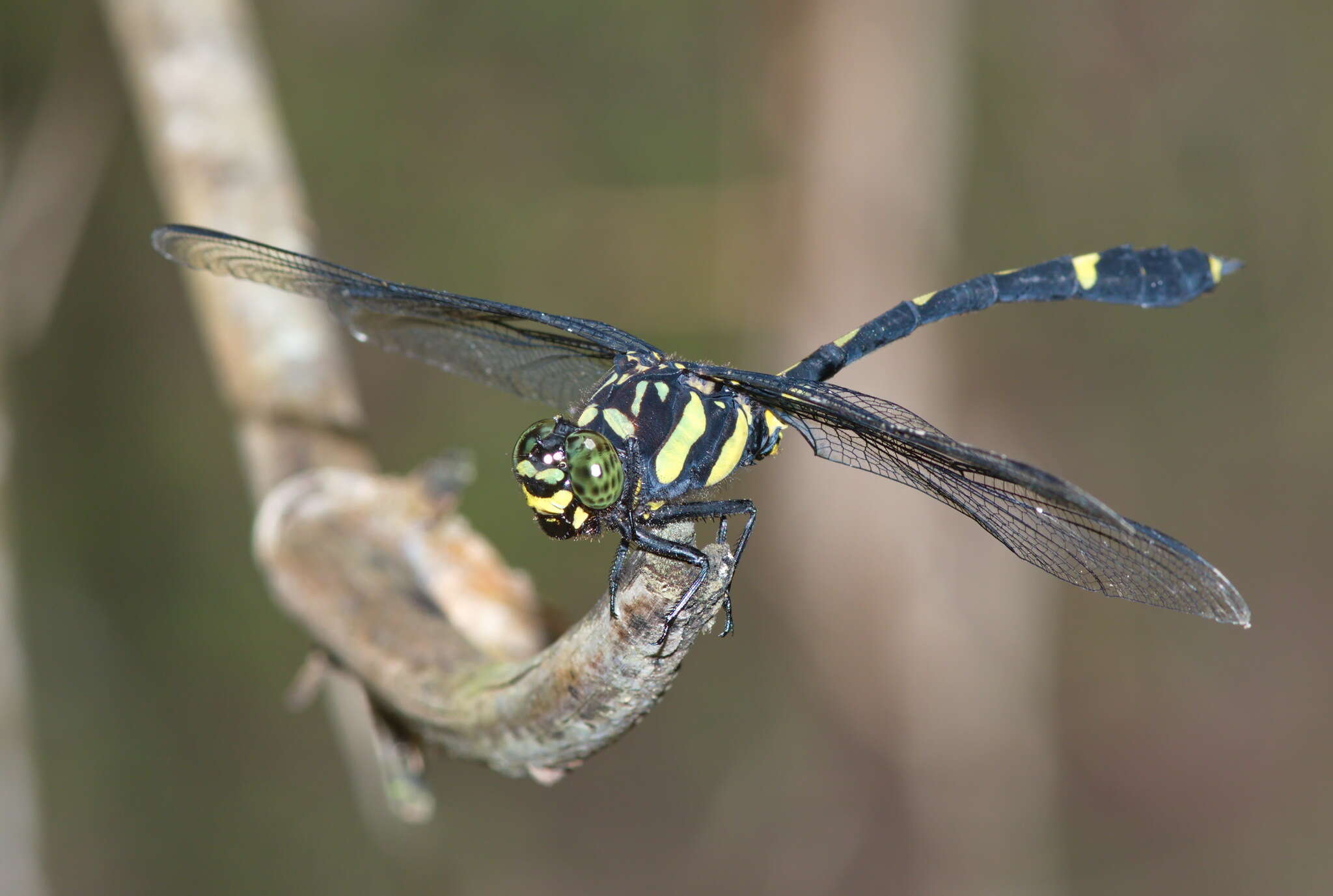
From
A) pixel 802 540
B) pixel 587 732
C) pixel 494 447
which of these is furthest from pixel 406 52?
pixel 587 732

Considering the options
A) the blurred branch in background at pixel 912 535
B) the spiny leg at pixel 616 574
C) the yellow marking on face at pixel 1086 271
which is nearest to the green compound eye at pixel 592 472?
the spiny leg at pixel 616 574

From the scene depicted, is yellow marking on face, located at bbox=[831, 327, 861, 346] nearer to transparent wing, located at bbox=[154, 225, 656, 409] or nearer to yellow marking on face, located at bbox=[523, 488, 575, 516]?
transparent wing, located at bbox=[154, 225, 656, 409]

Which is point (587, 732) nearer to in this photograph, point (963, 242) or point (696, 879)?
point (696, 879)

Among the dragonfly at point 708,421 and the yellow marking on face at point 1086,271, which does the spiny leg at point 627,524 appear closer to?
the dragonfly at point 708,421

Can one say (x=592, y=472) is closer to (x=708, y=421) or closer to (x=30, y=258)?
(x=708, y=421)

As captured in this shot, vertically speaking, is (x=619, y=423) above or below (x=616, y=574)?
above

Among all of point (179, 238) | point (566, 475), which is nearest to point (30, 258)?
point (179, 238)
